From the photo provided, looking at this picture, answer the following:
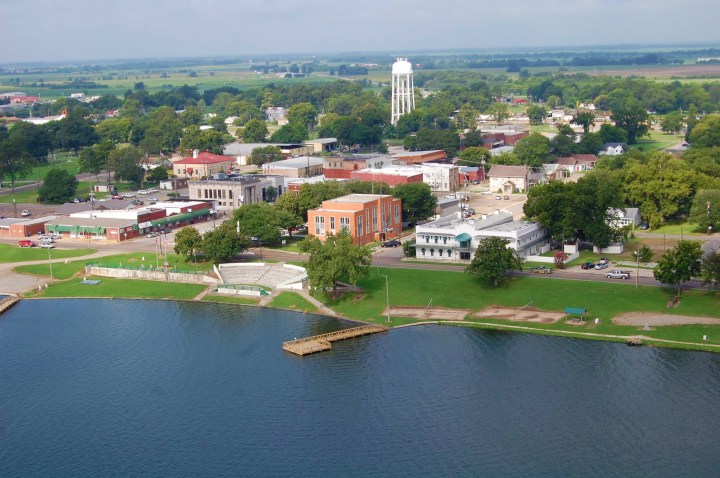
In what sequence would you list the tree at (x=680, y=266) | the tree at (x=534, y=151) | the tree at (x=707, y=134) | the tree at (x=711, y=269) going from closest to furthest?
1. the tree at (x=711, y=269)
2. the tree at (x=680, y=266)
3. the tree at (x=534, y=151)
4. the tree at (x=707, y=134)

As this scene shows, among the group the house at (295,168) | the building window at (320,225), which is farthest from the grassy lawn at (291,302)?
the house at (295,168)

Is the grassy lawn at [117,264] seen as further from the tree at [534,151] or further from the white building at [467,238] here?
the tree at [534,151]

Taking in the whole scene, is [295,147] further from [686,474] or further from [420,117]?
[686,474]

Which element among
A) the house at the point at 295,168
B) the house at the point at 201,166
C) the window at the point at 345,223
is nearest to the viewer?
the window at the point at 345,223

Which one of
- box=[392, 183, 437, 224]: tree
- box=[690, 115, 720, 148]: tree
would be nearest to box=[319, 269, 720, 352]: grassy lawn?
box=[392, 183, 437, 224]: tree

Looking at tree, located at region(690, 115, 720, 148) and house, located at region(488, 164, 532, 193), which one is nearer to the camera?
house, located at region(488, 164, 532, 193)

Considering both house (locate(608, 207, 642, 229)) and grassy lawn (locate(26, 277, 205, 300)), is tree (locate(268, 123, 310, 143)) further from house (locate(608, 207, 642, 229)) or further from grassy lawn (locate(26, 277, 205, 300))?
grassy lawn (locate(26, 277, 205, 300))
